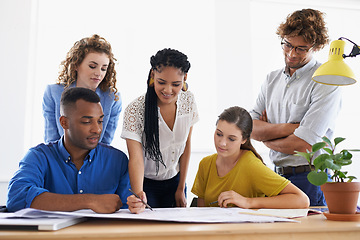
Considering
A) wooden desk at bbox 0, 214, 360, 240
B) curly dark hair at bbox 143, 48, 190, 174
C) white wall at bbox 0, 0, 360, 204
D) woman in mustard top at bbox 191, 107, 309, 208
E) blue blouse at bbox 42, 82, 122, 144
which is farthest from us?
white wall at bbox 0, 0, 360, 204

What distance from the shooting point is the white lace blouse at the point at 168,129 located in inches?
66.4

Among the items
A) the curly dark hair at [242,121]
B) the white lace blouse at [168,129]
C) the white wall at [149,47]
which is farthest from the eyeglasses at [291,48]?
the white wall at [149,47]

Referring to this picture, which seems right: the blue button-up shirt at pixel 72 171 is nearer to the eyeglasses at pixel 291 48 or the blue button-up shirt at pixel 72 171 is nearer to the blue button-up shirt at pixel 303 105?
the blue button-up shirt at pixel 303 105

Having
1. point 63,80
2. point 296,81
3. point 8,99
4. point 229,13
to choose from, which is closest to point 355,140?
point 229,13

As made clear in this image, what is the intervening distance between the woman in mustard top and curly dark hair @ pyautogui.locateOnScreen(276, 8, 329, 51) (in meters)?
0.50

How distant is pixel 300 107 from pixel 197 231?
125 cm

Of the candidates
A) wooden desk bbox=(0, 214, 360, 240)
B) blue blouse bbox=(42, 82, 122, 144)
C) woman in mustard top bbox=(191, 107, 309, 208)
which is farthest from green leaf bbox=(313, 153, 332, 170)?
blue blouse bbox=(42, 82, 122, 144)

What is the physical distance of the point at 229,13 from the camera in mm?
4109

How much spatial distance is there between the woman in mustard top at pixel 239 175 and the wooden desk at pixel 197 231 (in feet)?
1.60

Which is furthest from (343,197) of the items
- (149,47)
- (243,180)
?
(149,47)

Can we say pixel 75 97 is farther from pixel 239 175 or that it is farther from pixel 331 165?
pixel 331 165

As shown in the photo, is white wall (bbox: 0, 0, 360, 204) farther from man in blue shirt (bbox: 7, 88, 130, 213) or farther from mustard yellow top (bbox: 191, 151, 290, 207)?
man in blue shirt (bbox: 7, 88, 130, 213)

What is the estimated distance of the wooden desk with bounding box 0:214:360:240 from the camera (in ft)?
2.48

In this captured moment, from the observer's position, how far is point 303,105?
6.03 feet
